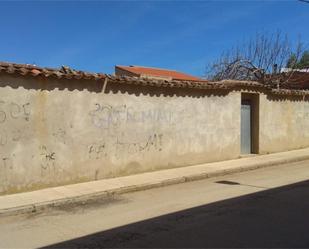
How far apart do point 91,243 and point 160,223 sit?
1472 mm

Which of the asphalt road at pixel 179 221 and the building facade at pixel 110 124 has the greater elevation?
the building facade at pixel 110 124

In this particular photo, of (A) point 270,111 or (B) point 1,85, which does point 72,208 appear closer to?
(B) point 1,85

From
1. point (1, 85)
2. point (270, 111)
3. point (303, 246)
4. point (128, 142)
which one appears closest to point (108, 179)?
point (128, 142)

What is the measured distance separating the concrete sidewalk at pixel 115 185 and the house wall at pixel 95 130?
36 centimetres

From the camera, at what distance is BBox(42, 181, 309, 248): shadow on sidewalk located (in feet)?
22.9

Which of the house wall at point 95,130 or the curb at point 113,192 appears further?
the house wall at point 95,130

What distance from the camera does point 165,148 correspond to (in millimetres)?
14930

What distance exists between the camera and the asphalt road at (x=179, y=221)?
713cm

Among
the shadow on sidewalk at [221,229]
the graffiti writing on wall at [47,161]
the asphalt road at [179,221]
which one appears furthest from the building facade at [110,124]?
the shadow on sidewalk at [221,229]

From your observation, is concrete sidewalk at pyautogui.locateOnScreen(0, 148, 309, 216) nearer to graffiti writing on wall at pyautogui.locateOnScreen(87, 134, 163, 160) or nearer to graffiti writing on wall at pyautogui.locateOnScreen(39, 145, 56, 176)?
graffiti writing on wall at pyautogui.locateOnScreen(39, 145, 56, 176)

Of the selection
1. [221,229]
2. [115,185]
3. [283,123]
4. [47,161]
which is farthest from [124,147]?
[283,123]

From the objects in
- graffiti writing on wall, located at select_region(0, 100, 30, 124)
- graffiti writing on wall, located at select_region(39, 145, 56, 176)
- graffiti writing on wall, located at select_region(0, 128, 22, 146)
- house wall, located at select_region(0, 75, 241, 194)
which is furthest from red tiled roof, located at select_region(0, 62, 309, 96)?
graffiti writing on wall, located at select_region(39, 145, 56, 176)

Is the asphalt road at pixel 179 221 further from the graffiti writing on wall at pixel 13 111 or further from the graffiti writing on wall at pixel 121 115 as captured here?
the graffiti writing on wall at pixel 13 111

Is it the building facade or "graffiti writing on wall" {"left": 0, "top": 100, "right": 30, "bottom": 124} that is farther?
the building facade
